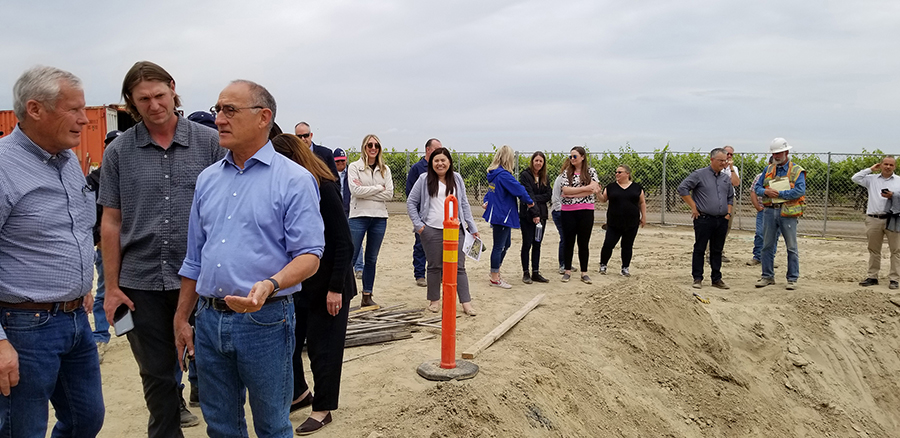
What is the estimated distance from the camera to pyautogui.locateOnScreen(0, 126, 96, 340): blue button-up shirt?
8.84ft

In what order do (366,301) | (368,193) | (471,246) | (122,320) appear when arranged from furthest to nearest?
(368,193)
(366,301)
(471,246)
(122,320)

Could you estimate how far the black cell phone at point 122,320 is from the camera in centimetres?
313

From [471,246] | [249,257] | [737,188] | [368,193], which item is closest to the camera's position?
[249,257]

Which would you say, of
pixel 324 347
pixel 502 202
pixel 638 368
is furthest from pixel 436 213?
pixel 324 347

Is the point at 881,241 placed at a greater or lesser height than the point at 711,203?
lesser

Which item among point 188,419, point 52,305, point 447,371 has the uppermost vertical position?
point 52,305

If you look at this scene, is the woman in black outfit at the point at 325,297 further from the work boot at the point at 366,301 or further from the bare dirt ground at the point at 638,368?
the work boot at the point at 366,301

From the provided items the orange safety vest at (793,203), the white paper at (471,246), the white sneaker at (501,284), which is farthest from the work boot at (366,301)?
the orange safety vest at (793,203)

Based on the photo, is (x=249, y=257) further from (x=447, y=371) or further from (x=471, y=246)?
(x=471, y=246)

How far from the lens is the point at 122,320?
3.14 meters

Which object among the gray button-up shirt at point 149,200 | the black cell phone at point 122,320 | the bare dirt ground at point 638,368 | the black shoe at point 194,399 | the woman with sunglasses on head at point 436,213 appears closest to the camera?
the black cell phone at point 122,320

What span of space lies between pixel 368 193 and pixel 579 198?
3.55m

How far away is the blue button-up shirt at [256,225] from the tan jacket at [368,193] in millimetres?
4612

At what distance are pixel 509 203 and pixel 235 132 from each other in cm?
635
